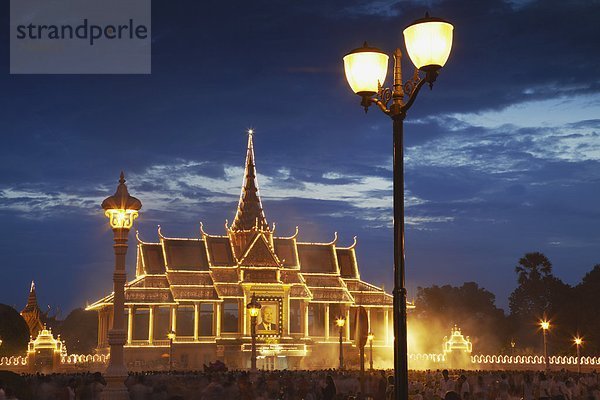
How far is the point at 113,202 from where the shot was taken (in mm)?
24391

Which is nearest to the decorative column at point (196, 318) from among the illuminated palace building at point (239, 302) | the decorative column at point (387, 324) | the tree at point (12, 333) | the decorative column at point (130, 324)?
the illuminated palace building at point (239, 302)

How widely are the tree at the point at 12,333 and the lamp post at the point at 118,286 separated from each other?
4007cm

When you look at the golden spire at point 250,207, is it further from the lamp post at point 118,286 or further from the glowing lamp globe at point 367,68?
the glowing lamp globe at point 367,68

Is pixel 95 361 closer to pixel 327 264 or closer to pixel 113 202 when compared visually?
pixel 327 264

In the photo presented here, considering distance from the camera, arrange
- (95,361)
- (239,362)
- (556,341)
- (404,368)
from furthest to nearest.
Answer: (556,341)
(239,362)
(95,361)
(404,368)

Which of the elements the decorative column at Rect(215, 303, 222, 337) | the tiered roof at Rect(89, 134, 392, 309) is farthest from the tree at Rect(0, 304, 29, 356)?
the decorative column at Rect(215, 303, 222, 337)

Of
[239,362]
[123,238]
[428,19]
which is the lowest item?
[239,362]

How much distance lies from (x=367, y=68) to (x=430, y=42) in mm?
959

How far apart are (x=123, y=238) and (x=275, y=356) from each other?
45.5m

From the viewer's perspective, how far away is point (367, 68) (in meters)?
10.8

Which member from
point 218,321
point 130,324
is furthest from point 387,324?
point 130,324

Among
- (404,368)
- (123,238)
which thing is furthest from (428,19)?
(123,238)

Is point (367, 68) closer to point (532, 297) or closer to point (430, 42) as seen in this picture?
point (430, 42)

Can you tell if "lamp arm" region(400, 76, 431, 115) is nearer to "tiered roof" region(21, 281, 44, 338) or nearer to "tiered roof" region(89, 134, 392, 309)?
"tiered roof" region(89, 134, 392, 309)
